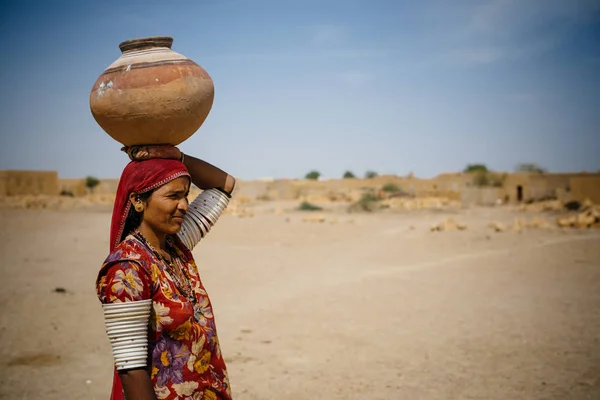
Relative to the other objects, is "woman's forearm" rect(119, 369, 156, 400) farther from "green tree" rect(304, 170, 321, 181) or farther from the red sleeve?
"green tree" rect(304, 170, 321, 181)

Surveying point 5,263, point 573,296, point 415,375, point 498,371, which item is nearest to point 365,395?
point 415,375

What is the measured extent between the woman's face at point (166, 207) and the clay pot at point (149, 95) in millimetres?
205

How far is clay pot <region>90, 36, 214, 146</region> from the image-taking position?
205 cm

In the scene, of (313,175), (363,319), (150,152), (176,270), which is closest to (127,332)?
(176,270)

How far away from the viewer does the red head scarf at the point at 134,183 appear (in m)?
2.07

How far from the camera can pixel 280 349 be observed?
655cm

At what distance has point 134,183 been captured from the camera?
6.80 feet

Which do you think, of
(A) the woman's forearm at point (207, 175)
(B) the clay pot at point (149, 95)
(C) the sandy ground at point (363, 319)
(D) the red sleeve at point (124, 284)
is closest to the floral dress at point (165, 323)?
(D) the red sleeve at point (124, 284)

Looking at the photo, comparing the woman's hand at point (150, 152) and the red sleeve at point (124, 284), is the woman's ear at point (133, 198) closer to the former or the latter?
the woman's hand at point (150, 152)

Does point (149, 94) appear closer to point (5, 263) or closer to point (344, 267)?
point (344, 267)

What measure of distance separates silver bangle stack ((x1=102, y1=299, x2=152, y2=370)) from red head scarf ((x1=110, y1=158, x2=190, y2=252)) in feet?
1.01

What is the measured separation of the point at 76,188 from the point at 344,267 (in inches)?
1895

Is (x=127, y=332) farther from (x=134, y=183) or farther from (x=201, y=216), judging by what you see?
(x=201, y=216)

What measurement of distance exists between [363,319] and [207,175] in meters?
5.73
